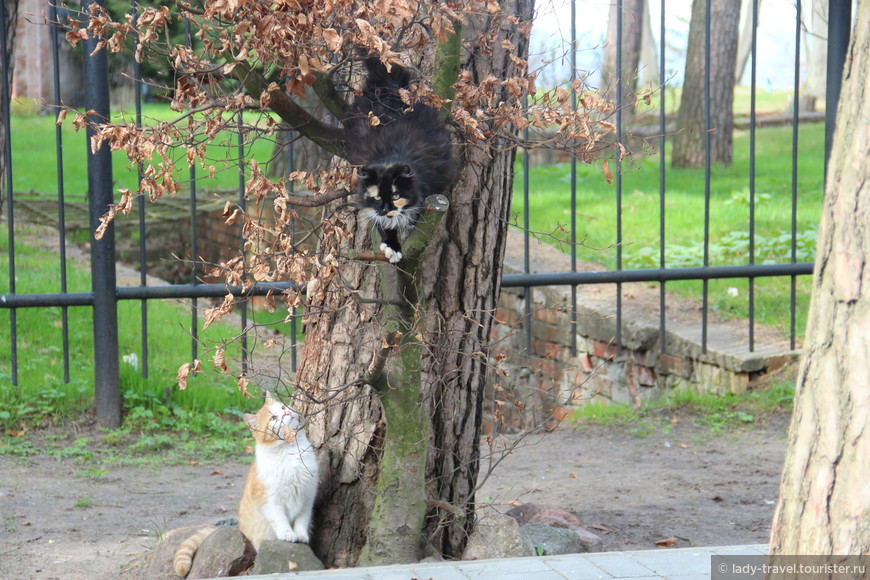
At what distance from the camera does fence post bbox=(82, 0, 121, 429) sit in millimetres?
5117

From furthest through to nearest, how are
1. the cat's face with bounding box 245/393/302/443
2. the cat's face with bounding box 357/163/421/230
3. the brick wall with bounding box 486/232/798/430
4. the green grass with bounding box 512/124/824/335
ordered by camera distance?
1. the green grass with bounding box 512/124/824/335
2. the brick wall with bounding box 486/232/798/430
3. the cat's face with bounding box 245/393/302/443
4. the cat's face with bounding box 357/163/421/230

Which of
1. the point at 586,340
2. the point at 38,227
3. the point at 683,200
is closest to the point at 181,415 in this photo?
the point at 586,340

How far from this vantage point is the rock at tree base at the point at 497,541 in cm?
344

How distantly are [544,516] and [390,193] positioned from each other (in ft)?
6.36

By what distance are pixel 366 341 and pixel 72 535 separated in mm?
1755

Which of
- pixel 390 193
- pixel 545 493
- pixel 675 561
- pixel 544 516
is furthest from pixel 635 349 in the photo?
pixel 390 193

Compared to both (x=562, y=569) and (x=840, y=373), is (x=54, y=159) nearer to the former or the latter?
(x=562, y=569)

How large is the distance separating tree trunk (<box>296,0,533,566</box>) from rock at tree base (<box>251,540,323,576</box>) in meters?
0.23

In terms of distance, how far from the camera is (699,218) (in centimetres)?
1021

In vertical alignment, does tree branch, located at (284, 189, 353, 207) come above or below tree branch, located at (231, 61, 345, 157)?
below

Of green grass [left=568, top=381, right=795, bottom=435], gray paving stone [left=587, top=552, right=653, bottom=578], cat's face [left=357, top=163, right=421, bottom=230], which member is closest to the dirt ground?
green grass [left=568, top=381, right=795, bottom=435]

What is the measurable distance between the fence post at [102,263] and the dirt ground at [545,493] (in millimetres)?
504

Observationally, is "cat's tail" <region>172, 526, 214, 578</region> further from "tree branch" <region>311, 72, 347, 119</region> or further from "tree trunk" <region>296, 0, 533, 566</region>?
"tree branch" <region>311, 72, 347, 119</region>

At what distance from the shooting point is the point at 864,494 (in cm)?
163
